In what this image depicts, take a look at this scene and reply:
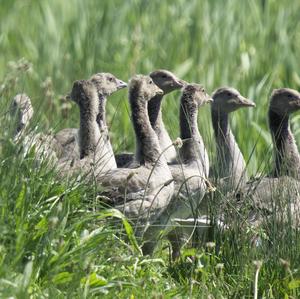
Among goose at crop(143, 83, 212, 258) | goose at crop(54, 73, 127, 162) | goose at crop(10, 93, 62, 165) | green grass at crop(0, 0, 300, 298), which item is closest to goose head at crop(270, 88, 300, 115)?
green grass at crop(0, 0, 300, 298)

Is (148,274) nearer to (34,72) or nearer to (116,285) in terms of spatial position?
(116,285)

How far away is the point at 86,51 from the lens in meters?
12.5

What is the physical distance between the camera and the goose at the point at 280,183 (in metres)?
7.58

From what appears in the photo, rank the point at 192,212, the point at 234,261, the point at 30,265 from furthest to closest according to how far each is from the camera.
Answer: the point at 192,212 → the point at 234,261 → the point at 30,265

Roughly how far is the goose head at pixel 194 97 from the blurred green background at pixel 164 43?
5.30ft

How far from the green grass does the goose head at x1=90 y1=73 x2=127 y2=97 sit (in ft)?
1.08

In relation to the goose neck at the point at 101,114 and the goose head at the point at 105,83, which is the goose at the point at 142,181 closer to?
the goose neck at the point at 101,114

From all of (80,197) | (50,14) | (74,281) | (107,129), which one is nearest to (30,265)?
(74,281)

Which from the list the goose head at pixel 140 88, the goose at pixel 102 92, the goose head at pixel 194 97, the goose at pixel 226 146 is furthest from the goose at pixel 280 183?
the goose at pixel 102 92

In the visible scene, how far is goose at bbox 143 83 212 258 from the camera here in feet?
26.0

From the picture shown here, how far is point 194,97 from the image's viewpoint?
383 inches

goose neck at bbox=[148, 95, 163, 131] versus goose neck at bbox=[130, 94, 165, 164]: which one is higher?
goose neck at bbox=[130, 94, 165, 164]

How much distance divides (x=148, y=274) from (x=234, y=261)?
0.68m

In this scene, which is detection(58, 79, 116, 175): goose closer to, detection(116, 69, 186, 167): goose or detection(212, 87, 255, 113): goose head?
detection(116, 69, 186, 167): goose
